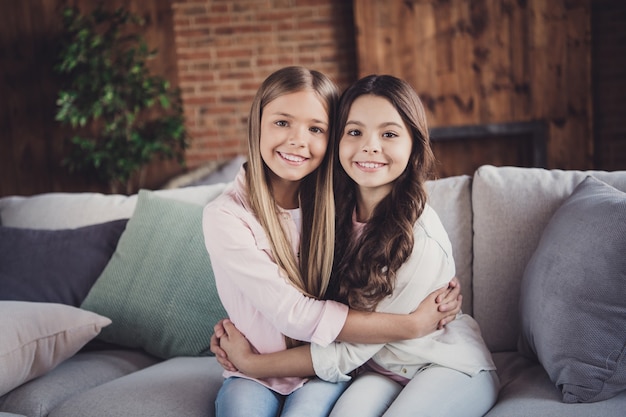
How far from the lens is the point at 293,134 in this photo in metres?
1.54

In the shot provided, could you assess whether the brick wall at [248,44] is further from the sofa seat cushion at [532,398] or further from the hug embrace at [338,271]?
the sofa seat cushion at [532,398]

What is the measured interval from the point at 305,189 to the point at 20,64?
3.79m

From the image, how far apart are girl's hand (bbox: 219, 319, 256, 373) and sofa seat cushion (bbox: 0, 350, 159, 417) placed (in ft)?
1.03

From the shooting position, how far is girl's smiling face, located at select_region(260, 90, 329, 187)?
1.54m

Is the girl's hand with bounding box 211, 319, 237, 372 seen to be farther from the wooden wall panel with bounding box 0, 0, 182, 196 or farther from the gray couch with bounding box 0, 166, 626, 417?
the wooden wall panel with bounding box 0, 0, 182, 196

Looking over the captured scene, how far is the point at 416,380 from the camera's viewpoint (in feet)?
4.62

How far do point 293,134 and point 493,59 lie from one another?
2.88 meters

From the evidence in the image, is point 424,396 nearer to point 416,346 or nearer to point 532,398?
point 416,346

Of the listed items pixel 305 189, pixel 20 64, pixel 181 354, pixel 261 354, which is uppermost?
pixel 20 64

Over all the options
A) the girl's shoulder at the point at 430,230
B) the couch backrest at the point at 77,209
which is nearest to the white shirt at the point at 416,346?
the girl's shoulder at the point at 430,230

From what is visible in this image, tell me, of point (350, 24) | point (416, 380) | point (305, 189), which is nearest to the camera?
point (416, 380)

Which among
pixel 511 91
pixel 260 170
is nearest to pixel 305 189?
pixel 260 170

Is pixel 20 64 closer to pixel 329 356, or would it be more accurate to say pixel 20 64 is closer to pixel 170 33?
pixel 170 33

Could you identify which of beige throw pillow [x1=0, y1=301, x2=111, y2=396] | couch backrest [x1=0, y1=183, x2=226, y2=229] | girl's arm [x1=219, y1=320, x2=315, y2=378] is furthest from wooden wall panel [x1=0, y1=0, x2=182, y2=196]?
girl's arm [x1=219, y1=320, x2=315, y2=378]
